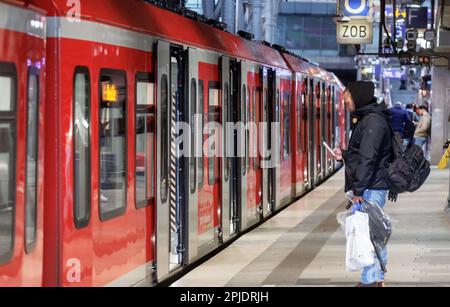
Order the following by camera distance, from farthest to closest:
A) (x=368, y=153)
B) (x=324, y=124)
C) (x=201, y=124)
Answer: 1. (x=324, y=124)
2. (x=201, y=124)
3. (x=368, y=153)

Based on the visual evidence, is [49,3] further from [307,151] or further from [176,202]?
[307,151]

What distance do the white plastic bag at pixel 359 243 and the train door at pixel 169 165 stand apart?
164 centimetres

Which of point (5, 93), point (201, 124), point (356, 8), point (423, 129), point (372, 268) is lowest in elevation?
point (372, 268)

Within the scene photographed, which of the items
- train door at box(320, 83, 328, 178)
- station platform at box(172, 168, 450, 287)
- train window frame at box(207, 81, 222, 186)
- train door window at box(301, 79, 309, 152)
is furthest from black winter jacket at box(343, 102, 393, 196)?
train door at box(320, 83, 328, 178)

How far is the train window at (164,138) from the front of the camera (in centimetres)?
1007

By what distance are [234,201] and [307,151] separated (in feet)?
27.3

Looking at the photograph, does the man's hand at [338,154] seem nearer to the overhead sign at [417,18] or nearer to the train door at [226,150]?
the train door at [226,150]

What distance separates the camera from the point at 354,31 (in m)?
27.4

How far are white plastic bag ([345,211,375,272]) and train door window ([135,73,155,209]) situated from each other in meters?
1.69

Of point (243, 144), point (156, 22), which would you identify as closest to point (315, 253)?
point (243, 144)

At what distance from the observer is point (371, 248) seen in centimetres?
945

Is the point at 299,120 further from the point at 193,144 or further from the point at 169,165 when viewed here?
the point at 169,165

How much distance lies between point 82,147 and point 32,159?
0.78 meters

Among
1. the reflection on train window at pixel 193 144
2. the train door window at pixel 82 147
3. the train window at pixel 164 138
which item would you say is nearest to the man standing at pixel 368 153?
the train window at pixel 164 138
